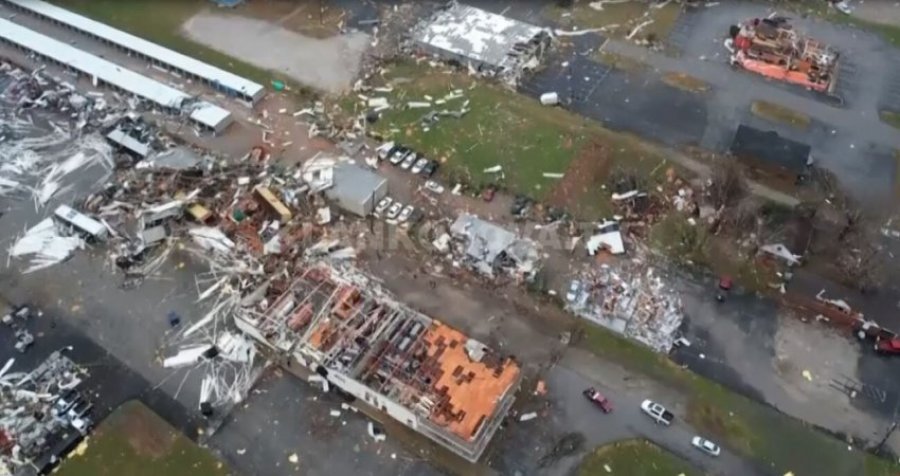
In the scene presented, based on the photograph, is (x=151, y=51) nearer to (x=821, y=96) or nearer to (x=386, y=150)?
(x=386, y=150)

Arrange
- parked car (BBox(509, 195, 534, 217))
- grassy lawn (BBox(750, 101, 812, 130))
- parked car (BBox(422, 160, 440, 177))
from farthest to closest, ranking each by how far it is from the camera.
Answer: grassy lawn (BBox(750, 101, 812, 130)) < parked car (BBox(422, 160, 440, 177)) < parked car (BBox(509, 195, 534, 217))

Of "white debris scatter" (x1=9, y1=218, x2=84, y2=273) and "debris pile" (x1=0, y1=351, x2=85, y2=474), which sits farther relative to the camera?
"white debris scatter" (x1=9, y1=218, x2=84, y2=273)

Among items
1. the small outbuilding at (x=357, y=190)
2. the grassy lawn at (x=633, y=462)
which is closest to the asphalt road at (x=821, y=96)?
the small outbuilding at (x=357, y=190)

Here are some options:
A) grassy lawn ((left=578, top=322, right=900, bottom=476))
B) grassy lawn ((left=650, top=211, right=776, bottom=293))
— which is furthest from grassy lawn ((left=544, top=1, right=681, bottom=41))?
grassy lawn ((left=578, top=322, right=900, bottom=476))

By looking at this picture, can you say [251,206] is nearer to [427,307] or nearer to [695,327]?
[427,307]

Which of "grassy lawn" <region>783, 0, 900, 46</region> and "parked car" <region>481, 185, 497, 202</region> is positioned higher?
"grassy lawn" <region>783, 0, 900, 46</region>

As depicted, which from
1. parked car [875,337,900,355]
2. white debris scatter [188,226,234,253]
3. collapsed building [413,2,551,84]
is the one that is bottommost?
white debris scatter [188,226,234,253]

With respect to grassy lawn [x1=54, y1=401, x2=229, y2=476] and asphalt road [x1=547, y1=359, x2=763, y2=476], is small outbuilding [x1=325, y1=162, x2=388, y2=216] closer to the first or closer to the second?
asphalt road [x1=547, y1=359, x2=763, y2=476]

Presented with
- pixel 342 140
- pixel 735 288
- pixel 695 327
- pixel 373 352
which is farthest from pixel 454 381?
pixel 342 140
